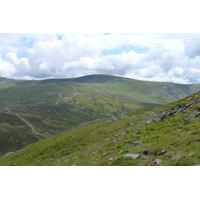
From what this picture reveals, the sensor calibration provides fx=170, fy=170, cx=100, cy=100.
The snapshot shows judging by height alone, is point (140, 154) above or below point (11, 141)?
above

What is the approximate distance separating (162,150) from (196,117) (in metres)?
18.4

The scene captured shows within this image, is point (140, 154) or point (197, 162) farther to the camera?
point (140, 154)

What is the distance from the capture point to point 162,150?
2330 cm

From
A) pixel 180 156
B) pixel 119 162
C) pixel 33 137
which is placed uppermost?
pixel 180 156

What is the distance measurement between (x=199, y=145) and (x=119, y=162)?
10.1 meters

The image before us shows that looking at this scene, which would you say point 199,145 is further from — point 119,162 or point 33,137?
point 33,137

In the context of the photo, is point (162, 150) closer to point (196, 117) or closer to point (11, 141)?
point (196, 117)

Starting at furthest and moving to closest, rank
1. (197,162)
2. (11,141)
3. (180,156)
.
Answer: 1. (11,141)
2. (180,156)
3. (197,162)

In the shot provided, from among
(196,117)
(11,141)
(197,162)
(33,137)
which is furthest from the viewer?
(33,137)

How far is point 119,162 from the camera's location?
23.1 m

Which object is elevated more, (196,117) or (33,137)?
(196,117)

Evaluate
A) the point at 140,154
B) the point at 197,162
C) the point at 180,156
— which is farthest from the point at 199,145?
the point at 140,154

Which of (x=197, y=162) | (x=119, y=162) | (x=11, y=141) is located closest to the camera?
(x=197, y=162)

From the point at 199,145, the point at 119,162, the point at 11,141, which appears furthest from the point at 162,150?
the point at 11,141
